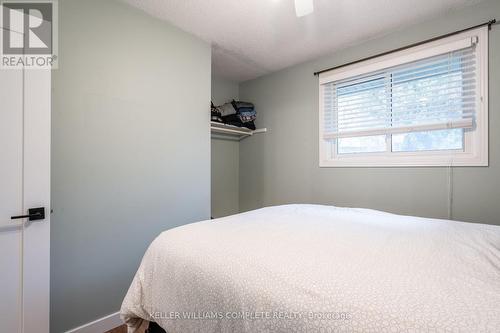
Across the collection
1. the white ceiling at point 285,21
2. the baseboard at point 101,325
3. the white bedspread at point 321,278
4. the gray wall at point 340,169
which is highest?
the white ceiling at point 285,21

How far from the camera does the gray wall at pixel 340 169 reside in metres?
1.60

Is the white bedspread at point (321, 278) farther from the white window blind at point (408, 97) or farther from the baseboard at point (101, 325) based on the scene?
the white window blind at point (408, 97)

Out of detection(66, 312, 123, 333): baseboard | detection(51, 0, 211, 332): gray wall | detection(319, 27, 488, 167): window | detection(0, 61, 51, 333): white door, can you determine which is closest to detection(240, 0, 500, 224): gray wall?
detection(319, 27, 488, 167): window

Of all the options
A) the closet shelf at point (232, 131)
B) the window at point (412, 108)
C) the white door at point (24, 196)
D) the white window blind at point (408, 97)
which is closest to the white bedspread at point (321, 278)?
the white door at point (24, 196)

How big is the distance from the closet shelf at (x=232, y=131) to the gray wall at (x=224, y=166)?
0.29ft

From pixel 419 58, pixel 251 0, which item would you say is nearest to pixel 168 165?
pixel 251 0

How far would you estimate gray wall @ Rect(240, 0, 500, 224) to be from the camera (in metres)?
1.60

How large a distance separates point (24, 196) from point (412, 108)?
2845mm

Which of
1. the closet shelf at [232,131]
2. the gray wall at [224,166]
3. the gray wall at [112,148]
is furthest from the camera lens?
the gray wall at [224,166]

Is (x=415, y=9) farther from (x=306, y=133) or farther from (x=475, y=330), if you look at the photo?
(x=475, y=330)

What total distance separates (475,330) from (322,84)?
7.69ft

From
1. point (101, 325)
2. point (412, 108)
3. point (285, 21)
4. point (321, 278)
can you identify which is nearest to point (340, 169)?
point (412, 108)

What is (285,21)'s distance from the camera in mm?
1850

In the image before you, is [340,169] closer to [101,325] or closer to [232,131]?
[232,131]
